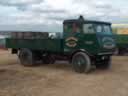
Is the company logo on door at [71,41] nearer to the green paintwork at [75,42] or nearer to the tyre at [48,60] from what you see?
the green paintwork at [75,42]

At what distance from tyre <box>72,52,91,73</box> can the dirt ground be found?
30cm

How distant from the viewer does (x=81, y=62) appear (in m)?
12.9

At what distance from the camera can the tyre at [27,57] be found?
15266mm

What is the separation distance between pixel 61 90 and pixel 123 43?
1394cm

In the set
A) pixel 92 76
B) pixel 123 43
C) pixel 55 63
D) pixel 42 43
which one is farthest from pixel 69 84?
pixel 123 43

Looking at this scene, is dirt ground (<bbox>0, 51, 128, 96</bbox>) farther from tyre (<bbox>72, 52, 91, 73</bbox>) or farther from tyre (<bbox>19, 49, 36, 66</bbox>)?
tyre (<bbox>19, 49, 36, 66</bbox>)

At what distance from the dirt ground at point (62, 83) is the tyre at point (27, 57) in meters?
1.80

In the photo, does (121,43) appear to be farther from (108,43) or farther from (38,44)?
(38,44)

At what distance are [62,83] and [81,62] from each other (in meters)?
2.71

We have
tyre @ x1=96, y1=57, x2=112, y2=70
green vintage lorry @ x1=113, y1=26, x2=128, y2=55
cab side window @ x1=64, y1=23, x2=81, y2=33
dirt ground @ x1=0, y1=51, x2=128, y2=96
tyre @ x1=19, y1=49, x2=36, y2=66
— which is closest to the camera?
dirt ground @ x1=0, y1=51, x2=128, y2=96

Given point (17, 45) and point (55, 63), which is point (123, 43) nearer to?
point (55, 63)

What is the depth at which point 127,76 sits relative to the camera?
12.1 m

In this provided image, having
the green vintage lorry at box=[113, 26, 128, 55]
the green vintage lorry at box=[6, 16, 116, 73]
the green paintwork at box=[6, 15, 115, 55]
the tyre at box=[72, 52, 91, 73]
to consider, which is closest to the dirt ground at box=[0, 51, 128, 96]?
the tyre at box=[72, 52, 91, 73]

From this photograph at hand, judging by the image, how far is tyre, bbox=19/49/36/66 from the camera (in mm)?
15266
